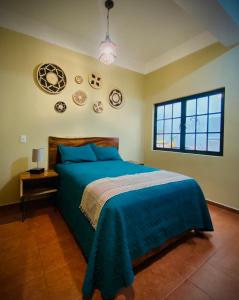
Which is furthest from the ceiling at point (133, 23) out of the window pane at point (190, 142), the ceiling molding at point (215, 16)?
the window pane at point (190, 142)

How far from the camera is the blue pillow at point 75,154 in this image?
2672 millimetres

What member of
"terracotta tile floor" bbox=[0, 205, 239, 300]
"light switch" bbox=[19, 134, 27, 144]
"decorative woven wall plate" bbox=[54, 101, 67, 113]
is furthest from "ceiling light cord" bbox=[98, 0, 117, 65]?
"terracotta tile floor" bbox=[0, 205, 239, 300]

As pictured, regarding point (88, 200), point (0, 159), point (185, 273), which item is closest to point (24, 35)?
point (0, 159)

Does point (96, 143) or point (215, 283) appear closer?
point (215, 283)

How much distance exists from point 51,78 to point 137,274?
2.94 meters

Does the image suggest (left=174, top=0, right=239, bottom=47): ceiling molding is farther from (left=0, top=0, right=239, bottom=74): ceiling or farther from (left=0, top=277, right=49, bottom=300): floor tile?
(left=0, top=277, right=49, bottom=300): floor tile

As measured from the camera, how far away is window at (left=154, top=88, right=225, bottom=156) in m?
2.73

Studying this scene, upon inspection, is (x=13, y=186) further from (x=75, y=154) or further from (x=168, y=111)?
(x=168, y=111)

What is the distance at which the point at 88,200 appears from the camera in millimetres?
1495

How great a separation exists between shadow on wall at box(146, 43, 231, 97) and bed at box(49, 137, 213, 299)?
2.23 m

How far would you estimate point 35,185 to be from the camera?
263 cm

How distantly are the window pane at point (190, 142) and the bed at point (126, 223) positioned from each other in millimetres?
1456

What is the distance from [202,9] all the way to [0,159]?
128 inches

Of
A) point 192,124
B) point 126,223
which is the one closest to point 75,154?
point 126,223
